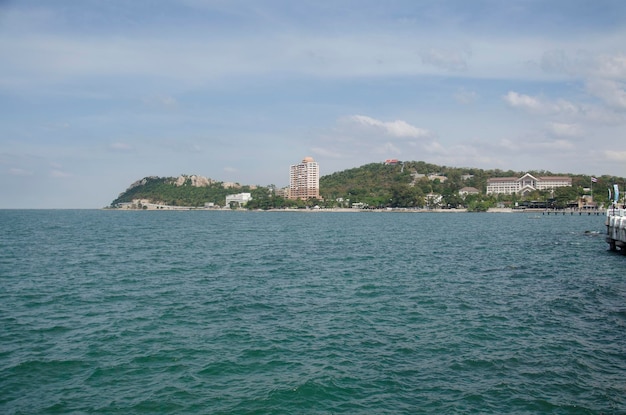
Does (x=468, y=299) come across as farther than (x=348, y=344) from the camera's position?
Yes

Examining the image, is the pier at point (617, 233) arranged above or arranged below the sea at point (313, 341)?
above

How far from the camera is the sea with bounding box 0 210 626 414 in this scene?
13844 millimetres

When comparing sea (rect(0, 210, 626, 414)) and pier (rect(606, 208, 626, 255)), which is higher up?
pier (rect(606, 208, 626, 255))

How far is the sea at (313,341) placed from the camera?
45.4 feet

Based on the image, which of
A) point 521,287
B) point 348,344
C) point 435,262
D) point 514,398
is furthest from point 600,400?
point 435,262

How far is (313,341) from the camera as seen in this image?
1894 cm

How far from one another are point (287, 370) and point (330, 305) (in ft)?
31.0

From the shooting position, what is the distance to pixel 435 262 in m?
43.1

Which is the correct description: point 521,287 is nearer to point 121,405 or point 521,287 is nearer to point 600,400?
point 600,400

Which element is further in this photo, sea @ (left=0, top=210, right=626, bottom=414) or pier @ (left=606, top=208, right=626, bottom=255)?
pier @ (left=606, top=208, right=626, bottom=255)

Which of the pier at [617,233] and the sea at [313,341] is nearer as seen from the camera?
the sea at [313,341]

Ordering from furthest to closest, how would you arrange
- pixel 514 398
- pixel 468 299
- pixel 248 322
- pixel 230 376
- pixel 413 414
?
1. pixel 468 299
2. pixel 248 322
3. pixel 230 376
4. pixel 514 398
5. pixel 413 414

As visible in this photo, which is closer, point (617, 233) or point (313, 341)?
point (313, 341)

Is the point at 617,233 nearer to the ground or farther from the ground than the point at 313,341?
farther from the ground
